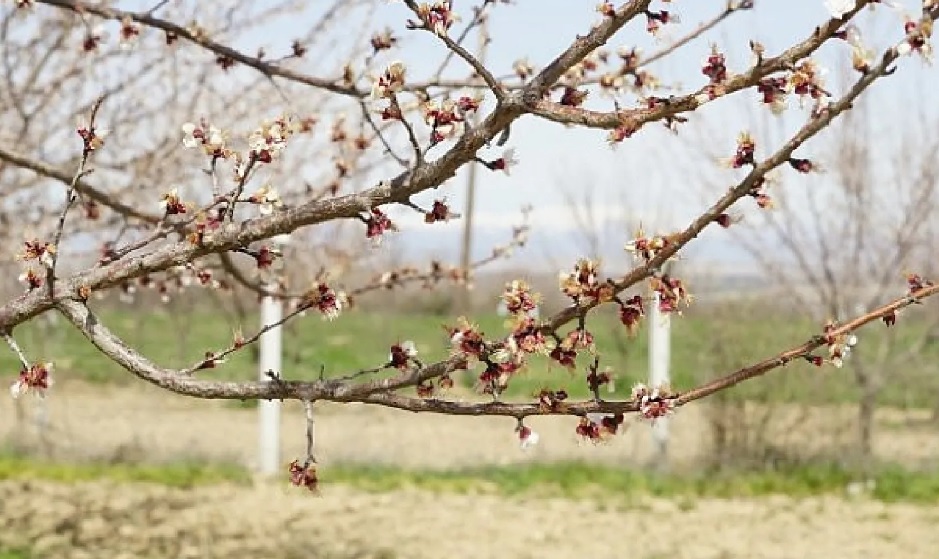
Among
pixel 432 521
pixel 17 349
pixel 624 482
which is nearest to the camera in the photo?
pixel 17 349

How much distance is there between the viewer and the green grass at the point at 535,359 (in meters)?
8.26

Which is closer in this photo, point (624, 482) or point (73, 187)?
point (73, 187)

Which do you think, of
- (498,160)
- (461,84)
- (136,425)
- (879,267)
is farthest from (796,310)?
(498,160)

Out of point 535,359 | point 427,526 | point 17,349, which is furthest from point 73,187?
point 427,526

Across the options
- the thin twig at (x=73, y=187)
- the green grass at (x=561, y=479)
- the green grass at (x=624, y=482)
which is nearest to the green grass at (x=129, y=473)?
the green grass at (x=561, y=479)

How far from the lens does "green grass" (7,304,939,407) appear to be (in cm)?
826

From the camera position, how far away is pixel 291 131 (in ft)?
7.46

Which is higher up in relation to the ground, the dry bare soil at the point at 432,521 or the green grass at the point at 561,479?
the green grass at the point at 561,479

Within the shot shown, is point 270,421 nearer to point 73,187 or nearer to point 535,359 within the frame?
point 535,359

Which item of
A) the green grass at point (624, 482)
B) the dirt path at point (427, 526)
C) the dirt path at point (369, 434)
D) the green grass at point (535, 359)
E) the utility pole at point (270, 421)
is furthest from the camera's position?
the dirt path at point (369, 434)

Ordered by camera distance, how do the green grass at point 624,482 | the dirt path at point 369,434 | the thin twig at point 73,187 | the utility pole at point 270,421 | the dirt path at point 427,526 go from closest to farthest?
the thin twig at point 73,187 < the dirt path at point 427,526 < the green grass at point 624,482 < the utility pole at point 270,421 < the dirt path at point 369,434

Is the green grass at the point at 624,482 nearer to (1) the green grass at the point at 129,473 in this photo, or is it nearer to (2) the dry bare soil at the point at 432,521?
(2) the dry bare soil at the point at 432,521

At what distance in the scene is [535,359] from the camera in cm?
271

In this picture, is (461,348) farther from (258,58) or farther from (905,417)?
(905,417)
